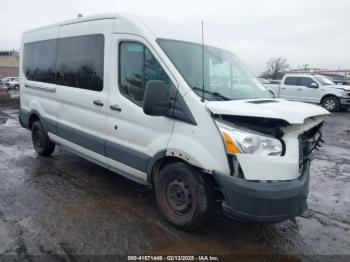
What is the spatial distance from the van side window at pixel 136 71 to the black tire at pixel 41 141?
2906mm

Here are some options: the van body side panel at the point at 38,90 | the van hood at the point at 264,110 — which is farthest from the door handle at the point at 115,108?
the van body side panel at the point at 38,90

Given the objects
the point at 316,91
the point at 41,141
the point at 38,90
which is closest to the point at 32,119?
the point at 41,141

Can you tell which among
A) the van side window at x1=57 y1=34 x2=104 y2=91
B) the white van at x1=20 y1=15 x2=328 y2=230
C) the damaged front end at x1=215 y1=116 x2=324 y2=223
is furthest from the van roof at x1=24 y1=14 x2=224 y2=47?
the damaged front end at x1=215 y1=116 x2=324 y2=223

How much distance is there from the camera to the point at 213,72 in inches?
163

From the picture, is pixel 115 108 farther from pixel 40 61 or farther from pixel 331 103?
pixel 331 103

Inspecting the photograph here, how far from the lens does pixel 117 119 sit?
4.50m

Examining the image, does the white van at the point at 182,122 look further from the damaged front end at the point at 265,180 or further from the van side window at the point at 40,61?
the van side window at the point at 40,61

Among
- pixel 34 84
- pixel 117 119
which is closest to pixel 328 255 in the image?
pixel 117 119

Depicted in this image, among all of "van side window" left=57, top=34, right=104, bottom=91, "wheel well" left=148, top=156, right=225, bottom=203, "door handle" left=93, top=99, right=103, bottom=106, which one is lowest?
"wheel well" left=148, top=156, right=225, bottom=203

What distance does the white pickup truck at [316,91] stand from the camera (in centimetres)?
1733

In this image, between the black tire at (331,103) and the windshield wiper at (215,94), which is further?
the black tire at (331,103)

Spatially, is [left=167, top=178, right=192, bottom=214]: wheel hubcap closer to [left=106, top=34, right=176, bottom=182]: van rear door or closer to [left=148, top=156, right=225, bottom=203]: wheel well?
[left=148, top=156, right=225, bottom=203]: wheel well

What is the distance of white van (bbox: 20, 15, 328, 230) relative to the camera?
326 cm

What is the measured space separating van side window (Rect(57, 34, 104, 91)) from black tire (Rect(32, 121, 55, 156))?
4.24 ft
